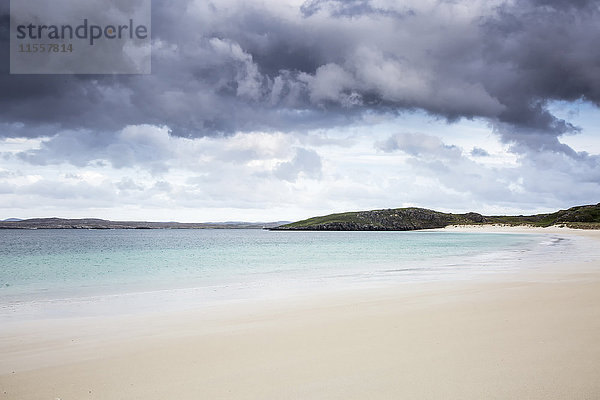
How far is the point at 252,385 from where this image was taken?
250 inches

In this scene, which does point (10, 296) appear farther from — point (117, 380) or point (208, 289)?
point (117, 380)

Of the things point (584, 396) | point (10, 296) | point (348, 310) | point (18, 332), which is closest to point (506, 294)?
→ point (348, 310)

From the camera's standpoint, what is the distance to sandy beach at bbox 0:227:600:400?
6.20 m

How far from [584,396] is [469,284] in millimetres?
12303

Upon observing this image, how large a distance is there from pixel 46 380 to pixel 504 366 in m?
7.23

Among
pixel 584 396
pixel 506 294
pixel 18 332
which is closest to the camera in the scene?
pixel 584 396

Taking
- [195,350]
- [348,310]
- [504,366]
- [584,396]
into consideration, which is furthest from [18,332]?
[584,396]

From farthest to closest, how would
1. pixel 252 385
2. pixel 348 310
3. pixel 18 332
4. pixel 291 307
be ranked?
pixel 291 307 → pixel 348 310 → pixel 18 332 → pixel 252 385

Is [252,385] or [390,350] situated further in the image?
[390,350]

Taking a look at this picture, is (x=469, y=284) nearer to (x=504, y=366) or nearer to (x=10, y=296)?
(x=504, y=366)

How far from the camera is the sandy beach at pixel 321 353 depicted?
6.20 meters

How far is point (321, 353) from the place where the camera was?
25.8ft

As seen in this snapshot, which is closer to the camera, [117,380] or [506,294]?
[117,380]

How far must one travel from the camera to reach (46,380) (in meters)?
6.87
